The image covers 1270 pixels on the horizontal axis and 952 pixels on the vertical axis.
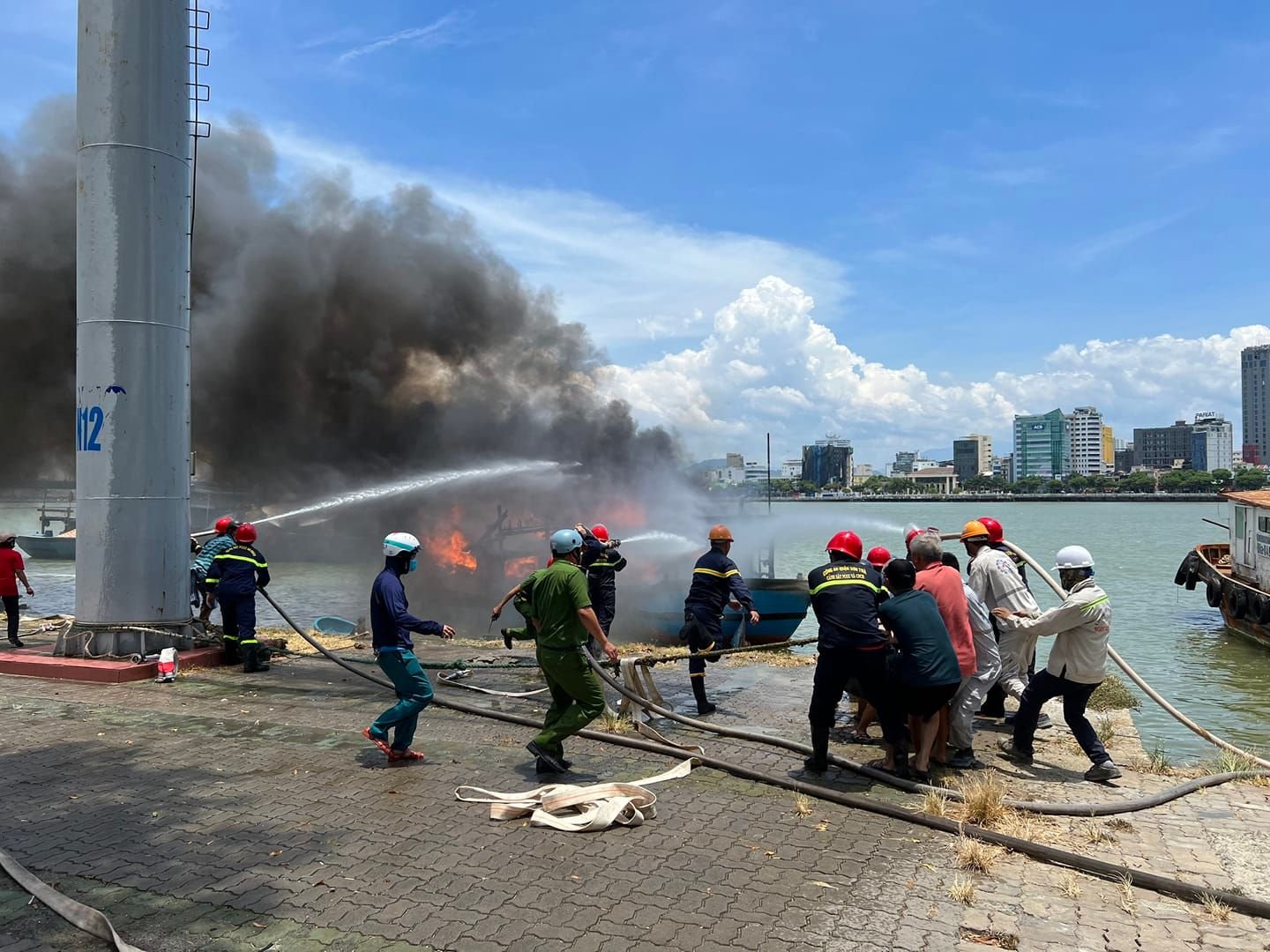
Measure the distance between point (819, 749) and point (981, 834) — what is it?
145 cm

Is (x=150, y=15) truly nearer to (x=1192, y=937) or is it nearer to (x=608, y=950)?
(x=608, y=950)

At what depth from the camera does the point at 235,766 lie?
6508 mm

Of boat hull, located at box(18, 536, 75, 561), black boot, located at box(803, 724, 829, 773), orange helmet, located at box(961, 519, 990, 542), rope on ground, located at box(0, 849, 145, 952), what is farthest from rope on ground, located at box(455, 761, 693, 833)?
boat hull, located at box(18, 536, 75, 561)

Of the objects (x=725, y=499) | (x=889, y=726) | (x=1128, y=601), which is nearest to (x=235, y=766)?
(x=889, y=726)

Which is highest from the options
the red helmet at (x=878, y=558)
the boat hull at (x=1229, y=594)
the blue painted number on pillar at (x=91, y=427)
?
the blue painted number on pillar at (x=91, y=427)

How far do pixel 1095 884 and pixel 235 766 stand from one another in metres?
5.72

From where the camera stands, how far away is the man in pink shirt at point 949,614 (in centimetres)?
677

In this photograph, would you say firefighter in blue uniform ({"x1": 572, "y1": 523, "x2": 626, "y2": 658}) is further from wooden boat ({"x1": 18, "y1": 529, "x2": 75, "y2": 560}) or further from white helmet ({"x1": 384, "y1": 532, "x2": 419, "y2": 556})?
wooden boat ({"x1": 18, "y1": 529, "x2": 75, "y2": 560})

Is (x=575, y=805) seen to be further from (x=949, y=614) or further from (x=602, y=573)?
(x=602, y=573)

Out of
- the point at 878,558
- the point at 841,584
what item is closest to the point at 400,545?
the point at 841,584

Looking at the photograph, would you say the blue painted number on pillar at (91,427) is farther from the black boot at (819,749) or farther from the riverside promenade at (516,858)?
the black boot at (819,749)

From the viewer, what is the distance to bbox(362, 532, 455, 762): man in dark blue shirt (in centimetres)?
655

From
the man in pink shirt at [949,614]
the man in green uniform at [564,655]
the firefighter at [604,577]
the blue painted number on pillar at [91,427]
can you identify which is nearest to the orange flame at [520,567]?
the firefighter at [604,577]

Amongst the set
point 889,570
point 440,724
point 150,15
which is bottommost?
point 440,724
